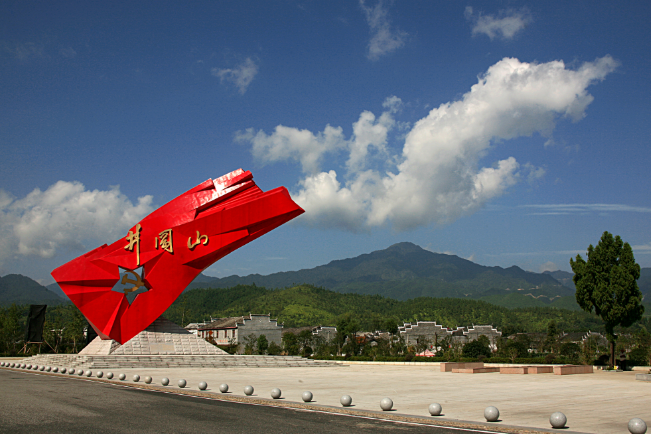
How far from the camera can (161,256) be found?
23953 millimetres

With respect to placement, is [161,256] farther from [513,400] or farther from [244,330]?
[244,330]

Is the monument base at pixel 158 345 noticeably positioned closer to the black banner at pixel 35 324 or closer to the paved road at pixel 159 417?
the black banner at pixel 35 324

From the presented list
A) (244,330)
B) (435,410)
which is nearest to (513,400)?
(435,410)

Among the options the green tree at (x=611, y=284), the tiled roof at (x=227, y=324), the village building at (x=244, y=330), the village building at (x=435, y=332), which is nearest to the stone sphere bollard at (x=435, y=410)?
the green tree at (x=611, y=284)

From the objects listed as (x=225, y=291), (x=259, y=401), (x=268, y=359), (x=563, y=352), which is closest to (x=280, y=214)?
(x=268, y=359)

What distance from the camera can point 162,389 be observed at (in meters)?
13.9

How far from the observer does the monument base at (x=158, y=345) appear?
24.6 m

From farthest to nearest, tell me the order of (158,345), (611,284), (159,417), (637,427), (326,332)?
1. (326,332)
2. (158,345)
3. (611,284)
4. (159,417)
5. (637,427)

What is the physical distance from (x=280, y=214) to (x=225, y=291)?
341 feet

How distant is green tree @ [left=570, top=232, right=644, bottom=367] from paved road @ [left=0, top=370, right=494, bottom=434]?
1938cm

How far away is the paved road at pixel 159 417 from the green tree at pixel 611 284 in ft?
63.6

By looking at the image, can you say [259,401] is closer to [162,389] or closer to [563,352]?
[162,389]

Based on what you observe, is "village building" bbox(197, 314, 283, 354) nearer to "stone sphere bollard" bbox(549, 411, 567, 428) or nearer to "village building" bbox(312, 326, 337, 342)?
"village building" bbox(312, 326, 337, 342)

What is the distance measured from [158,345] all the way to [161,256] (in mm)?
5262
